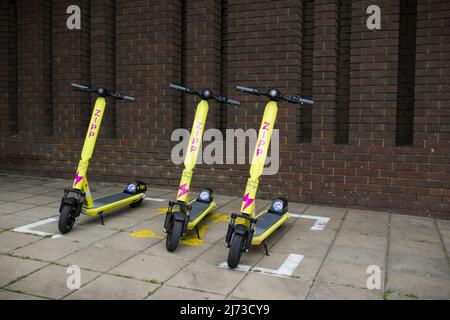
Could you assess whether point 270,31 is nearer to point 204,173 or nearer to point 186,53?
point 186,53

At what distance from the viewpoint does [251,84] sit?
6957 millimetres

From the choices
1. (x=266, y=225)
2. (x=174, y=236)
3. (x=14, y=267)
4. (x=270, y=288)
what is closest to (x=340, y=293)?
(x=270, y=288)

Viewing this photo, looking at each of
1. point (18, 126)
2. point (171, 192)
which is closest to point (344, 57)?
point (171, 192)

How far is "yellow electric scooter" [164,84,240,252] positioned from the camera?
4344mm

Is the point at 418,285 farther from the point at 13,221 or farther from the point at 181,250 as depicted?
the point at 13,221

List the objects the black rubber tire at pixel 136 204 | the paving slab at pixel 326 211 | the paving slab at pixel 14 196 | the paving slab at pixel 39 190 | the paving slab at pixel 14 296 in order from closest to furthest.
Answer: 1. the paving slab at pixel 14 296
2. the paving slab at pixel 326 211
3. the black rubber tire at pixel 136 204
4. the paving slab at pixel 14 196
5. the paving slab at pixel 39 190

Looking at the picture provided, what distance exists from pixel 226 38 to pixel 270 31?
100 cm

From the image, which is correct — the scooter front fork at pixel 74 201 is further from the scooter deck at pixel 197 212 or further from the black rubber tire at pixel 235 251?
the black rubber tire at pixel 235 251

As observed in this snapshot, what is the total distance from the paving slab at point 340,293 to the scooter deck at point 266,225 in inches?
35.8

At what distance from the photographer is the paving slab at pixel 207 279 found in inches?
137

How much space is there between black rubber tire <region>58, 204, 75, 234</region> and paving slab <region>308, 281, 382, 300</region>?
286cm

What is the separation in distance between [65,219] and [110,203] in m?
0.82

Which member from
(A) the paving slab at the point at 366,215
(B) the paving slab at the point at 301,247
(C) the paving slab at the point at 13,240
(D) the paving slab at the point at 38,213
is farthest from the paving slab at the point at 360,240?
(D) the paving slab at the point at 38,213

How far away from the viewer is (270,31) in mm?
6766
